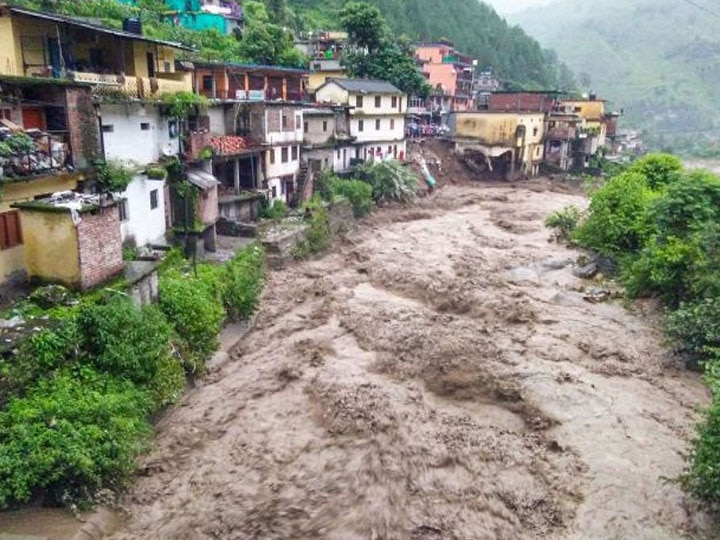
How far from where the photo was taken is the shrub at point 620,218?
27.4 meters

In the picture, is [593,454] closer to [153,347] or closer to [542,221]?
[153,347]

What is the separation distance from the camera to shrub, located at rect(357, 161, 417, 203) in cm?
4119

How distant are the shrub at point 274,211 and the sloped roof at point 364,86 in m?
12.8

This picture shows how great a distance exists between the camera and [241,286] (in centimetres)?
2158

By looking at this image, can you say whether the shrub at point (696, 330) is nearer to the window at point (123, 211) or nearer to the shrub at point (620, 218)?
the shrub at point (620, 218)

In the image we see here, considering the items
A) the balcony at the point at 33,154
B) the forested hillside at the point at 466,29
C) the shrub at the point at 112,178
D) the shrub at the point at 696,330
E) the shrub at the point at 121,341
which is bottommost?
the shrub at the point at 696,330

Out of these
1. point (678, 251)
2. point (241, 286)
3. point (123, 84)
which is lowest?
Answer: point (241, 286)

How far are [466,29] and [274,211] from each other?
7730cm

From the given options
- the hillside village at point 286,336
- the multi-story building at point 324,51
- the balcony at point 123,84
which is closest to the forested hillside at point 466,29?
the multi-story building at point 324,51

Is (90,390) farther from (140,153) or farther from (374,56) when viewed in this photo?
(374,56)

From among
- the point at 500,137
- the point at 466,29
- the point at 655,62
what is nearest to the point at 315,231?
the point at 500,137

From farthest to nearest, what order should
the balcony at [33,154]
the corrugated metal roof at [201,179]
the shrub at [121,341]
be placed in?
the corrugated metal roof at [201,179] < the balcony at [33,154] < the shrub at [121,341]

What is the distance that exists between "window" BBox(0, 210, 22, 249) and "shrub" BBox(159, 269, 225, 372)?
4017mm

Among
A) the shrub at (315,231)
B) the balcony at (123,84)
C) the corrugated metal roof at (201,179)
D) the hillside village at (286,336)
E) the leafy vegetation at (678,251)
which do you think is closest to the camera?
the leafy vegetation at (678,251)
